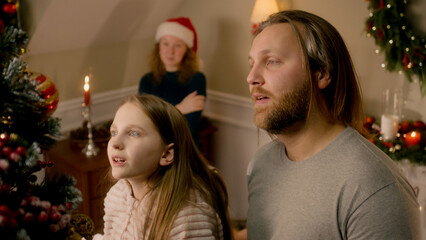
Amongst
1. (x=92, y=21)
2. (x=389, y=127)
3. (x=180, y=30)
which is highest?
(x=92, y=21)

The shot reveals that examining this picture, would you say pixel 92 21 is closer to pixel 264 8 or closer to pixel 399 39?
pixel 264 8

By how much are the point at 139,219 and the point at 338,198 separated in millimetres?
613

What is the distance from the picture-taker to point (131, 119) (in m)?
1.40

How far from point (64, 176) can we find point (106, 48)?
2.77 m

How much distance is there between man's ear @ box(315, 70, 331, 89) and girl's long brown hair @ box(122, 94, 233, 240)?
1.51ft

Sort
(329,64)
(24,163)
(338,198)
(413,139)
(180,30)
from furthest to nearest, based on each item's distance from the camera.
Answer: (180,30) → (413,139) → (329,64) → (338,198) → (24,163)

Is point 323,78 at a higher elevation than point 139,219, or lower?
higher

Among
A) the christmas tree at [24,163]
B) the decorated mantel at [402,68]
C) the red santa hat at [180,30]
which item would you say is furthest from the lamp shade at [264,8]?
the christmas tree at [24,163]

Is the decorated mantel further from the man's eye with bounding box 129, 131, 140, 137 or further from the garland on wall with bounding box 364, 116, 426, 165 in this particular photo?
the man's eye with bounding box 129, 131, 140, 137

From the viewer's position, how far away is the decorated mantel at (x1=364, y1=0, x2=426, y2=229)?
2496 mm

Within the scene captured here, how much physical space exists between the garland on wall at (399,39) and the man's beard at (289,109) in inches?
57.6

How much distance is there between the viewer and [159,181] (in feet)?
4.80

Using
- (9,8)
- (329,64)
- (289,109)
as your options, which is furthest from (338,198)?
(9,8)

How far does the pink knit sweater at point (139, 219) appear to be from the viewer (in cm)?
135
